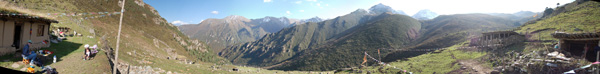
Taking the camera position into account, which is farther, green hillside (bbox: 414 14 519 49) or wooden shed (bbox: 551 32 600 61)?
green hillside (bbox: 414 14 519 49)

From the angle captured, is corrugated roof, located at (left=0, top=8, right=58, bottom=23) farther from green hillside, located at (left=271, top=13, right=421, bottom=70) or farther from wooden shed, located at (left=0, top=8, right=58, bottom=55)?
green hillside, located at (left=271, top=13, right=421, bottom=70)

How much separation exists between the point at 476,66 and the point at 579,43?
33.9 feet

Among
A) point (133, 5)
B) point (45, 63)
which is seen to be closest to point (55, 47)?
point (45, 63)

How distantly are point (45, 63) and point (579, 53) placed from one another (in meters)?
37.4

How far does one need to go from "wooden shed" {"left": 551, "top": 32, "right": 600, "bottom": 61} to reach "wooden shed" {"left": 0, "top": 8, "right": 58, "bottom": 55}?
123 feet

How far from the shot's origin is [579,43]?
1911 centimetres

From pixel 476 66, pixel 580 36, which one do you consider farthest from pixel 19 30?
pixel 476 66

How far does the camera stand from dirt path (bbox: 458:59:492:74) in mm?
26266

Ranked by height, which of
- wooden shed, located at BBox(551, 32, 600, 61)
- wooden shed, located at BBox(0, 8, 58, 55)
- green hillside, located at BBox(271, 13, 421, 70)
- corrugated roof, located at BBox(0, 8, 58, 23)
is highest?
corrugated roof, located at BBox(0, 8, 58, 23)

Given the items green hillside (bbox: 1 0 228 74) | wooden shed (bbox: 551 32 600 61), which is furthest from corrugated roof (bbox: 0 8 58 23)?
wooden shed (bbox: 551 32 600 61)

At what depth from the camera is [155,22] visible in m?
67.2

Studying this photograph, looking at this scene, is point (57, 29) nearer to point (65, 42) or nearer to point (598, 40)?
point (65, 42)

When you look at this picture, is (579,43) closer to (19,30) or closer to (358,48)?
(19,30)

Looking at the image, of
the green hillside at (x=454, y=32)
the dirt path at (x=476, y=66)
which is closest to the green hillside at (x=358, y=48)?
the green hillside at (x=454, y=32)
